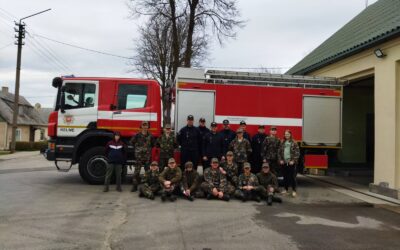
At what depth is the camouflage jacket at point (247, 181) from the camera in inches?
405

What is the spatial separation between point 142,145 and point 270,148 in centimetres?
335

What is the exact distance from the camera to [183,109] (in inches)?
468

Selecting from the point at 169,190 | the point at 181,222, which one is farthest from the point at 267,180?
the point at 181,222

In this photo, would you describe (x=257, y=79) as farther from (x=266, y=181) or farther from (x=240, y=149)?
(x=266, y=181)

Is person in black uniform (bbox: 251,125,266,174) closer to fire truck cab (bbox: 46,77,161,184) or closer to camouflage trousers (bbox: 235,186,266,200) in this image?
camouflage trousers (bbox: 235,186,266,200)

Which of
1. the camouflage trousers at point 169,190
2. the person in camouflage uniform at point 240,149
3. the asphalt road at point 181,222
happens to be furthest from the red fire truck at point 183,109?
the camouflage trousers at point 169,190

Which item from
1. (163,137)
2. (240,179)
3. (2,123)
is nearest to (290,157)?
(240,179)

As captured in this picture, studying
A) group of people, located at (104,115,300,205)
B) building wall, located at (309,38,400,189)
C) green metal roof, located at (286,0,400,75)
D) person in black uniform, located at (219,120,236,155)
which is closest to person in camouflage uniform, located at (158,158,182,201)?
group of people, located at (104,115,300,205)

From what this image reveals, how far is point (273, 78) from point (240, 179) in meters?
3.57

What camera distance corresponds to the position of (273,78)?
12.5 m

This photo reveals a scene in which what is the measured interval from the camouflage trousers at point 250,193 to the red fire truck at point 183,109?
2323 mm

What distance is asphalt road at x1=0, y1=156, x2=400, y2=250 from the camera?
648cm

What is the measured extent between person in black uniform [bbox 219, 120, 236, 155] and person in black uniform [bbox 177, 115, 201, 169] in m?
0.64

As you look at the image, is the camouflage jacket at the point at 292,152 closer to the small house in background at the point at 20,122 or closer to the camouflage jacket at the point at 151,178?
the camouflage jacket at the point at 151,178
